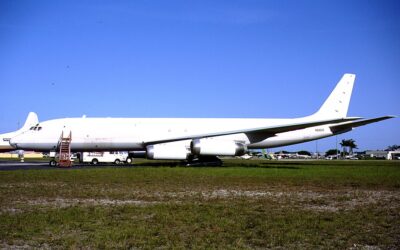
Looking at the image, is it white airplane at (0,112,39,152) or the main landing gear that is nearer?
the main landing gear

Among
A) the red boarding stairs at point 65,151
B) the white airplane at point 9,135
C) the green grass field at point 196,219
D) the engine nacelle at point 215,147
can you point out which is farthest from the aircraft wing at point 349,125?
the white airplane at point 9,135

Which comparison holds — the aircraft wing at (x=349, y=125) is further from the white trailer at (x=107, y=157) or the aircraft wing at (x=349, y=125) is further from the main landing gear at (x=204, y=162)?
the white trailer at (x=107, y=157)

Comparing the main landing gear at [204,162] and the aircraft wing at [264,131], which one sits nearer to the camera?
the aircraft wing at [264,131]

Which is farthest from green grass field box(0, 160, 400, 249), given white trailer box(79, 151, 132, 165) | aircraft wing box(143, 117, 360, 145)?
white trailer box(79, 151, 132, 165)

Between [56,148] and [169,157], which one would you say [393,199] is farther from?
[56,148]

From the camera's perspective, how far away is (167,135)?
30.5m

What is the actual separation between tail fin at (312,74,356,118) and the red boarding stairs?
19.4 meters

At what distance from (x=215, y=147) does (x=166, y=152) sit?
3.19 metres

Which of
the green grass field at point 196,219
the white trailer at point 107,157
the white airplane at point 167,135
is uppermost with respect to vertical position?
the white airplane at point 167,135

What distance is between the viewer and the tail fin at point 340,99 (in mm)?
34250

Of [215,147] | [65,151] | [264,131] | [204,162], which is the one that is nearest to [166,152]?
[215,147]

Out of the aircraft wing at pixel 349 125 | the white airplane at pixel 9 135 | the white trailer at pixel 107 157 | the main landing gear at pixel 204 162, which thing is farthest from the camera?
the white airplane at pixel 9 135

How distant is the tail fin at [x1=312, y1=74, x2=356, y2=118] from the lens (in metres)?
34.2

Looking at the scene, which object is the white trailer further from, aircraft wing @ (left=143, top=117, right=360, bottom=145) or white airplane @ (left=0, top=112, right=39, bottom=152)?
white airplane @ (left=0, top=112, right=39, bottom=152)
